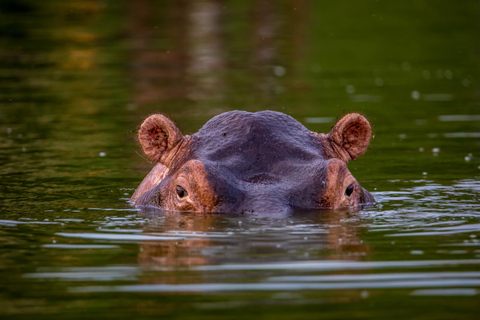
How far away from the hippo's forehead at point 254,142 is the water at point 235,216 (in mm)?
736

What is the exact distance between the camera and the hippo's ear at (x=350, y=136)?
11164 mm

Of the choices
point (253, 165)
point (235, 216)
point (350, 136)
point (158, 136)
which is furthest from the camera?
point (350, 136)

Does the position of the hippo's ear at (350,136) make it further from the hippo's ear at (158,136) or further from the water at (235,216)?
the hippo's ear at (158,136)

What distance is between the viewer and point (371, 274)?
26.0ft

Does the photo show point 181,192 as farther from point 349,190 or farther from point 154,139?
point 349,190

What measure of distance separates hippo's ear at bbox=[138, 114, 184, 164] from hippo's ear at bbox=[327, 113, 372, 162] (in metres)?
1.70

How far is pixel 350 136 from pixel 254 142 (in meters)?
1.44

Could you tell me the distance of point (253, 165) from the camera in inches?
400

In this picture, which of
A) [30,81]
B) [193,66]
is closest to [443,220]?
[30,81]

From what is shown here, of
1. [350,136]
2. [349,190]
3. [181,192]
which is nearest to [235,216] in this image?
[181,192]

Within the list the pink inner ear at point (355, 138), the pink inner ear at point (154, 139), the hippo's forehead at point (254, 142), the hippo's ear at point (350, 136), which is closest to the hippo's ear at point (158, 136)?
the pink inner ear at point (154, 139)

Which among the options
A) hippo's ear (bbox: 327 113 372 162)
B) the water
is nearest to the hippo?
hippo's ear (bbox: 327 113 372 162)

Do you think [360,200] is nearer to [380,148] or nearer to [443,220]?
[443,220]

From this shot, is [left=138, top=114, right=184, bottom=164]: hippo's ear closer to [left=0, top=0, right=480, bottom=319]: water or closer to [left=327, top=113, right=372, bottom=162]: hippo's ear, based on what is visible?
[left=0, top=0, right=480, bottom=319]: water
